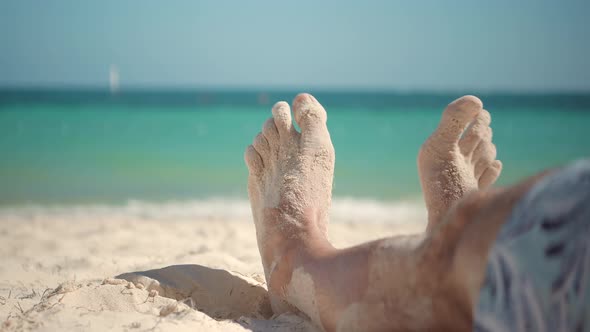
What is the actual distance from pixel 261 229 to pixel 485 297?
3.35ft

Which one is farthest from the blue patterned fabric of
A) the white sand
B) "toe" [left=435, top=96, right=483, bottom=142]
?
"toe" [left=435, top=96, right=483, bottom=142]

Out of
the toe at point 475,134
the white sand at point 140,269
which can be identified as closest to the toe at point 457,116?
the toe at point 475,134

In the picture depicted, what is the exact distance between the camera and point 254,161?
2176 millimetres

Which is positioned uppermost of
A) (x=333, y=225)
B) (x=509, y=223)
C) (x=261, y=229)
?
(x=509, y=223)

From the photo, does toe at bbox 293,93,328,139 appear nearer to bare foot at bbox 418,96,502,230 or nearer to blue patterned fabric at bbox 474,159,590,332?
bare foot at bbox 418,96,502,230

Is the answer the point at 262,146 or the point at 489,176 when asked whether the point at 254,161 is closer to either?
the point at 262,146

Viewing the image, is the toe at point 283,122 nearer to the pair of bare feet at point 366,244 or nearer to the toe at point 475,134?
the pair of bare feet at point 366,244

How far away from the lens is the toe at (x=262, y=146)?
86.2 inches

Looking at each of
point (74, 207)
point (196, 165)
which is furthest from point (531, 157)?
point (74, 207)

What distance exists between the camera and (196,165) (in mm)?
7543

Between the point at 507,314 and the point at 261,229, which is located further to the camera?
the point at 261,229

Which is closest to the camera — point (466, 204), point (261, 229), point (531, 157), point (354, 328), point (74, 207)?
point (466, 204)

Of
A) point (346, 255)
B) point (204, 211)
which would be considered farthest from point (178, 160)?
point (346, 255)

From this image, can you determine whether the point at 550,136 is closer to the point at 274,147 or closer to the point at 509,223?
the point at 274,147
